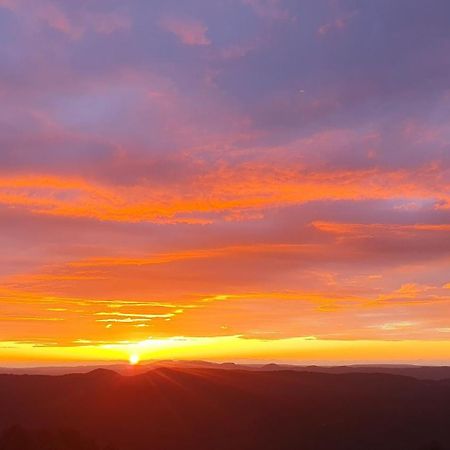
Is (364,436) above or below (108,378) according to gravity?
below

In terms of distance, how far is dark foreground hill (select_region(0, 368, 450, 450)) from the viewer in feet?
252

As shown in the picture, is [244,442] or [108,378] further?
[108,378]

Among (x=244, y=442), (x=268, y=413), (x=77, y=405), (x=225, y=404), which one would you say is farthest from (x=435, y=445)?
(x=77, y=405)

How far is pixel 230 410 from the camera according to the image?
297 ft

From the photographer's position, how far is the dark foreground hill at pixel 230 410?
3027 inches

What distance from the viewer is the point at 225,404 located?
92875mm

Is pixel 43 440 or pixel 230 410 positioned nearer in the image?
pixel 43 440

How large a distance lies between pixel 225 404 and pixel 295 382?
20216 mm

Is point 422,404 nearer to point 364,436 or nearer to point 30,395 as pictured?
point 364,436

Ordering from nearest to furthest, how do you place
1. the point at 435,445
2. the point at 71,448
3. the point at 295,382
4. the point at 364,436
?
the point at 71,448 < the point at 435,445 < the point at 364,436 < the point at 295,382

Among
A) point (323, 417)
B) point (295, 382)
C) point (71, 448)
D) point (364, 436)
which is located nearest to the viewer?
point (71, 448)

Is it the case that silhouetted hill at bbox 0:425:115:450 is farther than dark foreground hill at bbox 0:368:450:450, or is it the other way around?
dark foreground hill at bbox 0:368:450:450

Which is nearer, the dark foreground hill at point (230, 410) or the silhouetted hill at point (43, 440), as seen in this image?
the silhouetted hill at point (43, 440)

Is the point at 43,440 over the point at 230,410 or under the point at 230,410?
over
